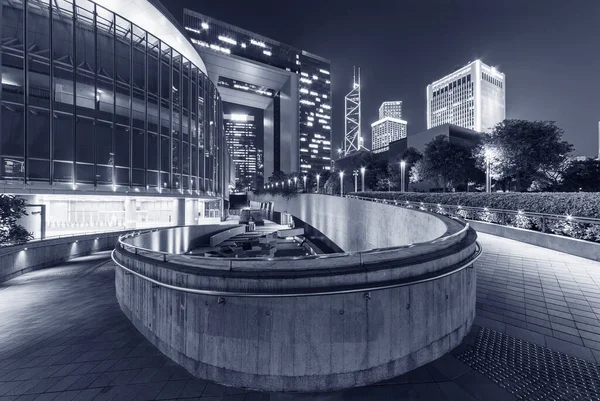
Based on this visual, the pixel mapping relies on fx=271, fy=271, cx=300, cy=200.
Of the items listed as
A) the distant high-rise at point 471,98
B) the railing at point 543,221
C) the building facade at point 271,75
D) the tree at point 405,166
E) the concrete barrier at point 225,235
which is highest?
the distant high-rise at point 471,98

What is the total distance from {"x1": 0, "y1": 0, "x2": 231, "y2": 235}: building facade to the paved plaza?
13009 millimetres

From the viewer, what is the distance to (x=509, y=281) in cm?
696

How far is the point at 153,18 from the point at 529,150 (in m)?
36.7

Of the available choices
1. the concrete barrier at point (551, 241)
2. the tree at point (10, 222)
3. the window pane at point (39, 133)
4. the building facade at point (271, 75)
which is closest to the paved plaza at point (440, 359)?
the concrete barrier at point (551, 241)

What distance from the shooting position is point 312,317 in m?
A: 4.06

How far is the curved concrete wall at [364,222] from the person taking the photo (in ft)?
39.6

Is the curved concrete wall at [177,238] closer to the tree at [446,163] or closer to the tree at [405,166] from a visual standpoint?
the tree at [446,163]

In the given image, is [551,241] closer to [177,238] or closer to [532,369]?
[532,369]

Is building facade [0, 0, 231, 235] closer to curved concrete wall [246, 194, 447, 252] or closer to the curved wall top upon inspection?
the curved wall top

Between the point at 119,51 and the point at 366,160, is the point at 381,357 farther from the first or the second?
the point at 366,160

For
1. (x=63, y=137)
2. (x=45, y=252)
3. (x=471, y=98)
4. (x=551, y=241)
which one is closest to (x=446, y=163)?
(x=551, y=241)

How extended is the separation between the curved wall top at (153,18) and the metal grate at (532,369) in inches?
1218

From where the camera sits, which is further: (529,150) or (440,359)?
(529,150)

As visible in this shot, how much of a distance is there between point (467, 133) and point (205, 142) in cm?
5501
